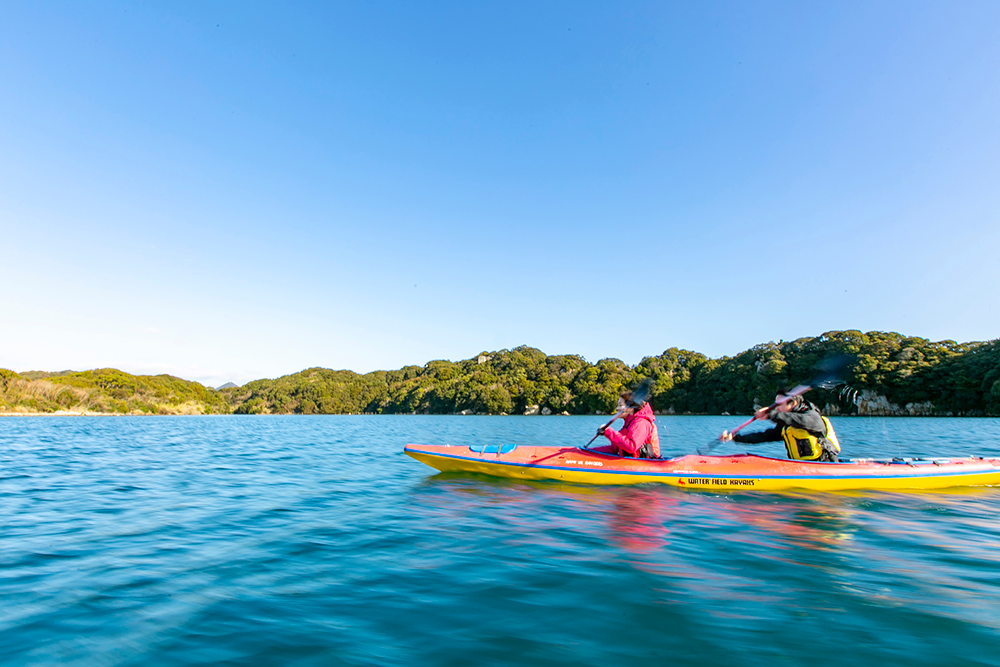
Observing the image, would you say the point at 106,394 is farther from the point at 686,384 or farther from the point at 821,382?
the point at 821,382

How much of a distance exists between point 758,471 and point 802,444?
3.49ft

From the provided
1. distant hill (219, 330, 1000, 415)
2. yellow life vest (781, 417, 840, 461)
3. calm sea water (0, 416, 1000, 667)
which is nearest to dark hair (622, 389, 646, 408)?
calm sea water (0, 416, 1000, 667)

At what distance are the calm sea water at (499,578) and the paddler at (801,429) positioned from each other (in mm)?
876

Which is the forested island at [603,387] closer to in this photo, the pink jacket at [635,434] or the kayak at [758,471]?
the kayak at [758,471]

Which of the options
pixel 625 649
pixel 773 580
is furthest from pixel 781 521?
pixel 625 649

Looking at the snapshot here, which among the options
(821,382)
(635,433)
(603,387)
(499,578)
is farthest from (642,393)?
(603,387)

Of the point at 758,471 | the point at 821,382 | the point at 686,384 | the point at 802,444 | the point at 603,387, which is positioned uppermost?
the point at 686,384

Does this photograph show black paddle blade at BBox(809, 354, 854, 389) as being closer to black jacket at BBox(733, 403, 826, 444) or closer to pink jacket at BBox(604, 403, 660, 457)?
black jacket at BBox(733, 403, 826, 444)

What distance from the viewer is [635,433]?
34.0 ft

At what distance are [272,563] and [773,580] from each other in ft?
15.7

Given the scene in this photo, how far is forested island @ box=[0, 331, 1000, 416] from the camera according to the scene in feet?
211

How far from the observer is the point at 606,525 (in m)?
6.91

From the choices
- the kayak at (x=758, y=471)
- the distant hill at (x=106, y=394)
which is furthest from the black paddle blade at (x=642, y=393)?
the distant hill at (x=106, y=394)

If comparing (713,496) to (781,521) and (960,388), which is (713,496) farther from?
(960,388)
